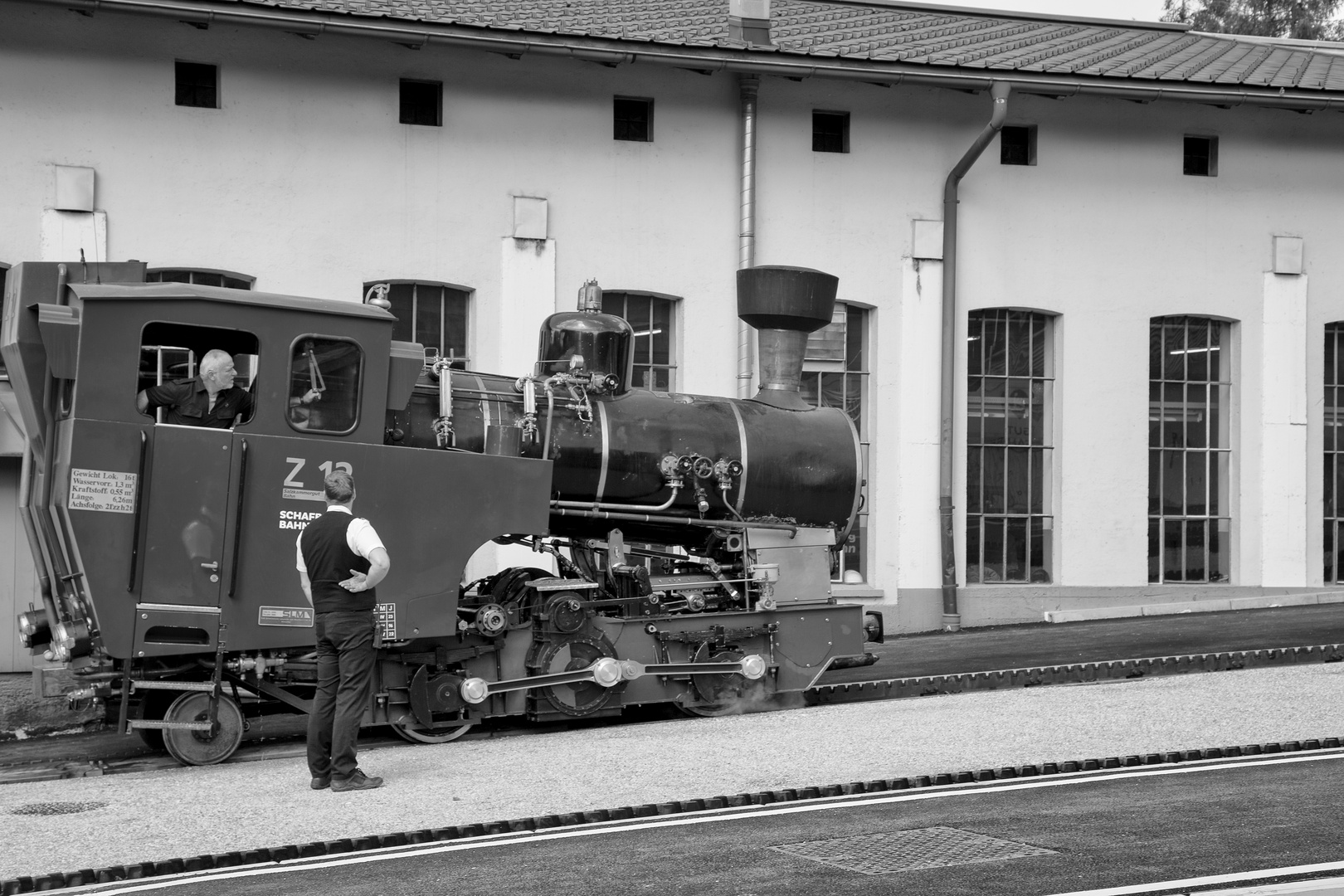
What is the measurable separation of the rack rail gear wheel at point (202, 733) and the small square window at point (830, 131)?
381 inches

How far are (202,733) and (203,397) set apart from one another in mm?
1967

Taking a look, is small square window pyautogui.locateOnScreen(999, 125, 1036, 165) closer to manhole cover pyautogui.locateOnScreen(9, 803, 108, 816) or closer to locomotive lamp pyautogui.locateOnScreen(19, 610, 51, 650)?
locomotive lamp pyautogui.locateOnScreen(19, 610, 51, 650)

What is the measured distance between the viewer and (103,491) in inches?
353

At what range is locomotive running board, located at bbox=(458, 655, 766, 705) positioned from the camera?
1009 cm

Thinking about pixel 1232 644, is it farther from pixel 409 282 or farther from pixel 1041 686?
pixel 409 282

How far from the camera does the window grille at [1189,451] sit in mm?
17844

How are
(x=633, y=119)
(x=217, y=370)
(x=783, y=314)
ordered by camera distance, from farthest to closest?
(x=633, y=119)
(x=783, y=314)
(x=217, y=370)

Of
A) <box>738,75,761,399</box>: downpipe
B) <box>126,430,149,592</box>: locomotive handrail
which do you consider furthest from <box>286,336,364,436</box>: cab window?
<box>738,75,761,399</box>: downpipe

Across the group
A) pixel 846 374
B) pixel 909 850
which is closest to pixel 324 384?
pixel 909 850

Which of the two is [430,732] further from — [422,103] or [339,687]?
[422,103]

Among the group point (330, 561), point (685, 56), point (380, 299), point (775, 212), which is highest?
point (685, 56)

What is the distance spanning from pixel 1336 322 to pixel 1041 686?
9.04 metres

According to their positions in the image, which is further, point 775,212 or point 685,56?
point 775,212

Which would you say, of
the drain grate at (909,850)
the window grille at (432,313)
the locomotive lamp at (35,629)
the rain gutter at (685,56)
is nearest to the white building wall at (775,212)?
the window grille at (432,313)
